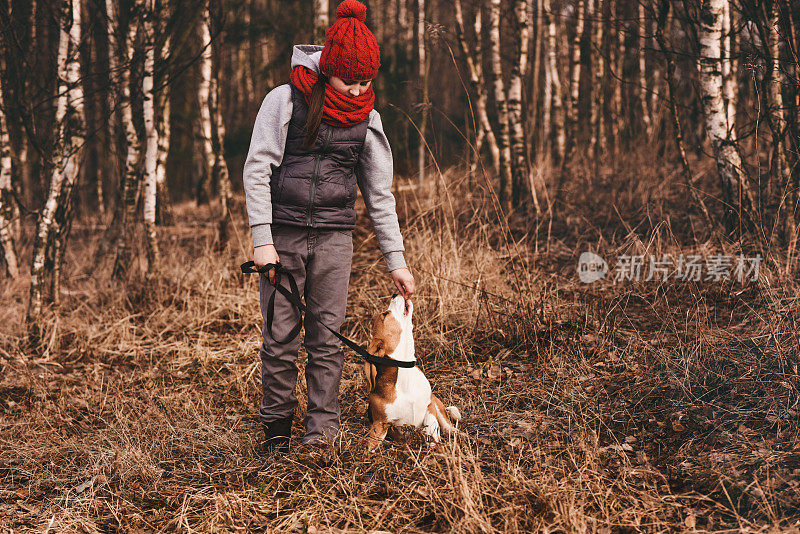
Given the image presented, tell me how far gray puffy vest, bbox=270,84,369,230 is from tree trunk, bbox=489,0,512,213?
4.79 meters

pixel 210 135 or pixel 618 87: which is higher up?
pixel 618 87

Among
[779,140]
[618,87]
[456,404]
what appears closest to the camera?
[456,404]

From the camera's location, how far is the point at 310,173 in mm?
2992

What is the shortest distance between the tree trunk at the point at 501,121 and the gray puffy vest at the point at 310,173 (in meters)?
4.79

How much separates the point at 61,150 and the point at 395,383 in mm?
4057

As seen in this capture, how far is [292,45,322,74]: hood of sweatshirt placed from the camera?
2.94 metres

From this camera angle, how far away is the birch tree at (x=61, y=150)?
5406 millimetres

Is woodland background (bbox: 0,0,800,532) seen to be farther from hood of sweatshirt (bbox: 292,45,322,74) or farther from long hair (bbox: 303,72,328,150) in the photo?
long hair (bbox: 303,72,328,150)

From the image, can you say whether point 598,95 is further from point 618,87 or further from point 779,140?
point 779,140

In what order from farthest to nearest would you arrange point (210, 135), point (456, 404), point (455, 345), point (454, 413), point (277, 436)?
point (210, 135) → point (455, 345) → point (456, 404) → point (454, 413) → point (277, 436)

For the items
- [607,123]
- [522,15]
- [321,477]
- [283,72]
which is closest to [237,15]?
[283,72]

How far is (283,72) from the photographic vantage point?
1074 centimetres

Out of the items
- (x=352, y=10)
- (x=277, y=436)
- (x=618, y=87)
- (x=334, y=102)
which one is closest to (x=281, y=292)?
(x=277, y=436)

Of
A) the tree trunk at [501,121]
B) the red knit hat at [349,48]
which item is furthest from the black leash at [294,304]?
the tree trunk at [501,121]
